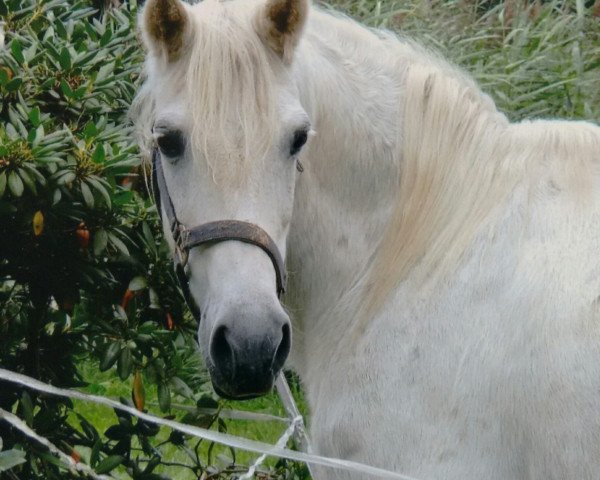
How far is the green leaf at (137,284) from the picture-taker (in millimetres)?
3453

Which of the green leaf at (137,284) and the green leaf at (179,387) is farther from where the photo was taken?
the green leaf at (179,387)

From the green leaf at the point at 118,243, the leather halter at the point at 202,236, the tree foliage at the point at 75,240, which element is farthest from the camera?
the green leaf at the point at 118,243

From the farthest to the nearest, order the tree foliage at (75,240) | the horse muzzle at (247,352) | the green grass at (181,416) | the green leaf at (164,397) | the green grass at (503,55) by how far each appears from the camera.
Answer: the green grass at (503,55)
the green grass at (181,416)
the green leaf at (164,397)
the tree foliage at (75,240)
the horse muzzle at (247,352)

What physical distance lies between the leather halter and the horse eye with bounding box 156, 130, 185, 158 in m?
0.12

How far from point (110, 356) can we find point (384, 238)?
0.98 metres

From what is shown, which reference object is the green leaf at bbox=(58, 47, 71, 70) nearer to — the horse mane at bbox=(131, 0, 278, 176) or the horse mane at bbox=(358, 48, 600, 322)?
the horse mane at bbox=(131, 0, 278, 176)

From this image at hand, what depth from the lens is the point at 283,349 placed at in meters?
2.81

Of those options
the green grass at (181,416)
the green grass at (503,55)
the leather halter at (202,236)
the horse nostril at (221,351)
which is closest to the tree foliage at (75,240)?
the leather halter at (202,236)

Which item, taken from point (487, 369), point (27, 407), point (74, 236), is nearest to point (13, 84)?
point (74, 236)

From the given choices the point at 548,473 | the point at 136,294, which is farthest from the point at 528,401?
the point at 136,294

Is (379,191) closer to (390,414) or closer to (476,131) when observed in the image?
(476,131)

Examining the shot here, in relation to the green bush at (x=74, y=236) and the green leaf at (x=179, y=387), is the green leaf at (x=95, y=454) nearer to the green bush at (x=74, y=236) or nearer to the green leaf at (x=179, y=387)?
the green bush at (x=74, y=236)

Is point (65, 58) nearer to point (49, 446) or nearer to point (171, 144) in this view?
point (171, 144)

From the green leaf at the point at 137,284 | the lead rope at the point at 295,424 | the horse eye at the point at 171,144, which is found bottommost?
the lead rope at the point at 295,424
